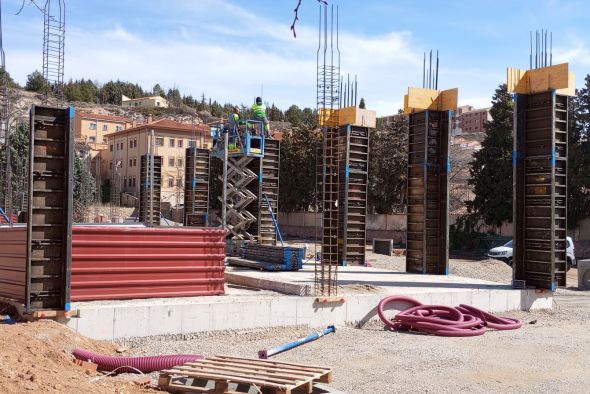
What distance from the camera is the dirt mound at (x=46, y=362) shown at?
21.4 feet

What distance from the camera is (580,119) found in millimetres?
40406

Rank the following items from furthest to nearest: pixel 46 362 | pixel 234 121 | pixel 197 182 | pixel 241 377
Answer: pixel 197 182
pixel 234 121
pixel 46 362
pixel 241 377

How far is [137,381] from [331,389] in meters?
2.47

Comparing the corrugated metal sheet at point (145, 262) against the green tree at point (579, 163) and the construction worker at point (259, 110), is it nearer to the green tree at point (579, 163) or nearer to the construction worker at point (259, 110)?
the construction worker at point (259, 110)

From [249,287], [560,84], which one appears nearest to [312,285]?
[249,287]

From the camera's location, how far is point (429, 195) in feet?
63.2

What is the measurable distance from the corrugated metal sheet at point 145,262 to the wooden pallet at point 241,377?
4273 millimetres

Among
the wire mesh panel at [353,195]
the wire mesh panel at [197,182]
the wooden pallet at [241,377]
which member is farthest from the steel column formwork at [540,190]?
the wire mesh panel at [197,182]

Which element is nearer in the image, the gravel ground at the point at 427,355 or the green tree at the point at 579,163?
the gravel ground at the point at 427,355

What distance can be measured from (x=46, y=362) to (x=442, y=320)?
764 centimetres

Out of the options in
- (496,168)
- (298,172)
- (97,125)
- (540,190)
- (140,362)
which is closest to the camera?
(140,362)

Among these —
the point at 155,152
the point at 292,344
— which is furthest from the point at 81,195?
the point at 292,344

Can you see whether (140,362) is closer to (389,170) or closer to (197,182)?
(197,182)

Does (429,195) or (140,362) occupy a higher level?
(429,195)
